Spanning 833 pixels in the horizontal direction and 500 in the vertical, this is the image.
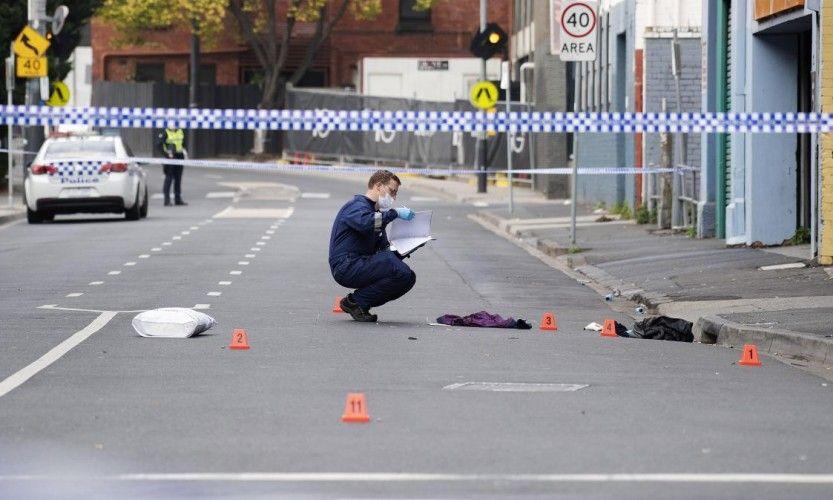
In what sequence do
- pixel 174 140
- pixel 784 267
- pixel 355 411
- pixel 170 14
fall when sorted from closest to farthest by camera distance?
1. pixel 355 411
2. pixel 784 267
3. pixel 174 140
4. pixel 170 14

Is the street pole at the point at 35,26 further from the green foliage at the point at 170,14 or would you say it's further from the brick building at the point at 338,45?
the brick building at the point at 338,45

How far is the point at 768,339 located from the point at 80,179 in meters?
19.2

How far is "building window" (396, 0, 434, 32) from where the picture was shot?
66000 millimetres

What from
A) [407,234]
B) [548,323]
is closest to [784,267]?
[548,323]

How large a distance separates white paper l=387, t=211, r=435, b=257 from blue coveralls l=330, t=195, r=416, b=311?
170 mm

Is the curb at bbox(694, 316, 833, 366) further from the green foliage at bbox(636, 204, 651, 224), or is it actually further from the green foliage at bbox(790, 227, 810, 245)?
the green foliage at bbox(636, 204, 651, 224)

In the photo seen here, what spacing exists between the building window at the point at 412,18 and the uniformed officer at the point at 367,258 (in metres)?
51.1

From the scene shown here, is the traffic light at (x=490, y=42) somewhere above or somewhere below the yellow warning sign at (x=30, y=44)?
above

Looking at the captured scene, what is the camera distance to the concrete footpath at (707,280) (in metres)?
14.2

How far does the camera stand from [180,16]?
59375 mm

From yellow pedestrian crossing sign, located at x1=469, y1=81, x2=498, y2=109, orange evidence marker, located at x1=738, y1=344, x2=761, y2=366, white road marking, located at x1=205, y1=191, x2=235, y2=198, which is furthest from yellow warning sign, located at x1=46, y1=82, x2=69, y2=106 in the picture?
orange evidence marker, located at x1=738, y1=344, x2=761, y2=366

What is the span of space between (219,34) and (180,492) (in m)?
57.9

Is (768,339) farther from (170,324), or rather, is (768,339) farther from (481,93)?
(481,93)

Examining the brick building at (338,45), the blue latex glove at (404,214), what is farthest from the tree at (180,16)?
the blue latex glove at (404,214)
